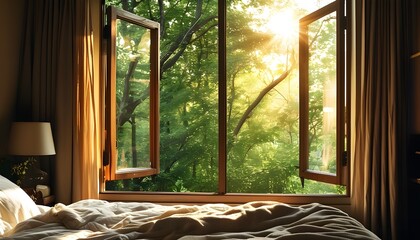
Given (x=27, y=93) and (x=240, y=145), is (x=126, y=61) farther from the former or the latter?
(x=240, y=145)

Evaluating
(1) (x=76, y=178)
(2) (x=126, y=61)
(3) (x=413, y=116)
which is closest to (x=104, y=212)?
(1) (x=76, y=178)

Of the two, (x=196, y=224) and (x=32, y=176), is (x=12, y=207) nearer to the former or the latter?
(x=196, y=224)

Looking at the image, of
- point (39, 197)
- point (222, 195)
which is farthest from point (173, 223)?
point (222, 195)

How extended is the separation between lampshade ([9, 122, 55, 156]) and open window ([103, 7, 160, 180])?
0.74 m

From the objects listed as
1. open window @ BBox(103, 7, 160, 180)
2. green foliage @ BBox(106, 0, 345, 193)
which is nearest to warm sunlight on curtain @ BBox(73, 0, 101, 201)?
open window @ BBox(103, 7, 160, 180)

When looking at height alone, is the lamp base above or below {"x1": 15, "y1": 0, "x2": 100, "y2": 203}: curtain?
below

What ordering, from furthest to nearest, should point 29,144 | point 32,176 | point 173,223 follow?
point 32,176
point 29,144
point 173,223

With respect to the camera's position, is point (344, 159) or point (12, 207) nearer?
point (12, 207)

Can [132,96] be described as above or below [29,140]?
above

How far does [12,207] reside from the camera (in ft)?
7.19

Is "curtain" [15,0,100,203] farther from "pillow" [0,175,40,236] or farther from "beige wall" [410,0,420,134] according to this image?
"beige wall" [410,0,420,134]

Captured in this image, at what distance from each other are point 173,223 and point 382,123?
229 cm

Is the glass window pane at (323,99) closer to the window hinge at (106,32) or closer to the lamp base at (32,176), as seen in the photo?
the window hinge at (106,32)

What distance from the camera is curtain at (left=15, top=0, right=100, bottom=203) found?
143 inches
